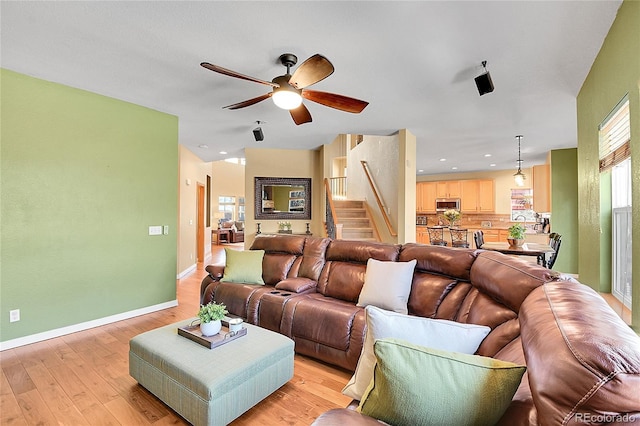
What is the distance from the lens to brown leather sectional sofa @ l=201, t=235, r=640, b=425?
0.60 metres

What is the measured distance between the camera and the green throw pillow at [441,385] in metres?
0.84

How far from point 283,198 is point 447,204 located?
5.72 m

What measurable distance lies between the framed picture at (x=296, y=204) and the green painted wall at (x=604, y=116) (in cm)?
449

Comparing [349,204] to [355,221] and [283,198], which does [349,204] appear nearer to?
[355,221]

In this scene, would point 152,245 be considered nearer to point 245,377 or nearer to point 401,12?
point 245,377

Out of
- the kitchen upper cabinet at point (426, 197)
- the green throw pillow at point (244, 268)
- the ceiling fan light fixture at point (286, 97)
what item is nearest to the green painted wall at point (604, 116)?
the ceiling fan light fixture at point (286, 97)

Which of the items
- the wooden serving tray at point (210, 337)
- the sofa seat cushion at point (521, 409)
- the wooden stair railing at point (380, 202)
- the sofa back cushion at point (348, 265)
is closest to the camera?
the sofa seat cushion at point (521, 409)

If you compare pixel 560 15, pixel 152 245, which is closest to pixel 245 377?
pixel 152 245

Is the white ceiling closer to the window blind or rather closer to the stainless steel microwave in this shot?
the window blind

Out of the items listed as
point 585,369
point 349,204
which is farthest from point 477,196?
point 585,369

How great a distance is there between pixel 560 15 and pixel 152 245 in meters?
4.66

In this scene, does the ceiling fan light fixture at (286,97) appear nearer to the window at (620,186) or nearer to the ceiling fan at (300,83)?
the ceiling fan at (300,83)

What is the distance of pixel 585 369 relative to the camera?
60cm

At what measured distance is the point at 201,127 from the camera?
4.71 metres
